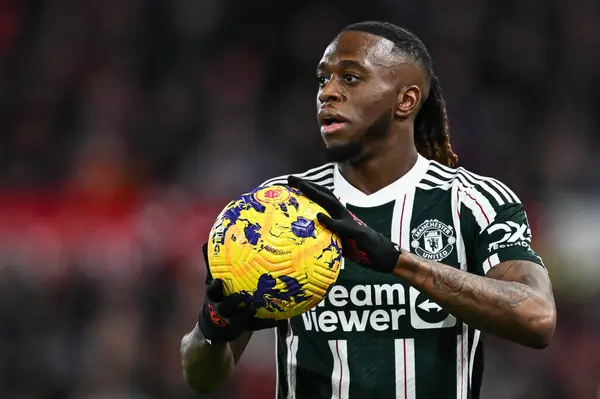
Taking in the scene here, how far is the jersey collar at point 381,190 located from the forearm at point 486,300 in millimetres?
594

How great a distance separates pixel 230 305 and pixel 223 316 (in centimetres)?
7

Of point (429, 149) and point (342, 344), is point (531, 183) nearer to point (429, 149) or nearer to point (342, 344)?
point (429, 149)

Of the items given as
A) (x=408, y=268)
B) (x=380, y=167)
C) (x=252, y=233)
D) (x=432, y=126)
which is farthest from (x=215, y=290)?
(x=432, y=126)

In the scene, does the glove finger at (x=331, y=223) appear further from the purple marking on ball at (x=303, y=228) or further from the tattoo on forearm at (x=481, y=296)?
the tattoo on forearm at (x=481, y=296)

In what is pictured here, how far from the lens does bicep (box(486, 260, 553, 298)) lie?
3402 mm

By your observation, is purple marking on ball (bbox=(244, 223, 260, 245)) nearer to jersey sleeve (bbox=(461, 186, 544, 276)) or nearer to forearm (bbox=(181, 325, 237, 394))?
forearm (bbox=(181, 325, 237, 394))

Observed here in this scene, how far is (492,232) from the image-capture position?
140 inches

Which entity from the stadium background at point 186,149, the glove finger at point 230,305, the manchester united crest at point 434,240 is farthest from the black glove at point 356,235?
the stadium background at point 186,149

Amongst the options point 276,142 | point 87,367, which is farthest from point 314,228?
point 276,142

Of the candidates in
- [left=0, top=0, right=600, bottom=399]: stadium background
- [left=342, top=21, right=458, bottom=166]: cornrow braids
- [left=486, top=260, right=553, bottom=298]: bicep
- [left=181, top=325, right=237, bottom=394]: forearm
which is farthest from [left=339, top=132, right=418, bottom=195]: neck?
[left=0, top=0, right=600, bottom=399]: stadium background

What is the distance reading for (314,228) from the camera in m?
3.13

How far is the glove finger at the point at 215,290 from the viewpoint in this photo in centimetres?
319

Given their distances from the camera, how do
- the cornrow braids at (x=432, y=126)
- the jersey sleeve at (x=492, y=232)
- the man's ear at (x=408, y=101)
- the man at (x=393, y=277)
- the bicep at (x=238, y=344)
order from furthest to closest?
the cornrow braids at (x=432, y=126)
the man's ear at (x=408, y=101)
the bicep at (x=238, y=344)
the jersey sleeve at (x=492, y=232)
the man at (x=393, y=277)

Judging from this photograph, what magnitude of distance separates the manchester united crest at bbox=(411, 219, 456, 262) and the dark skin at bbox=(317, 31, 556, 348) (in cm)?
19
